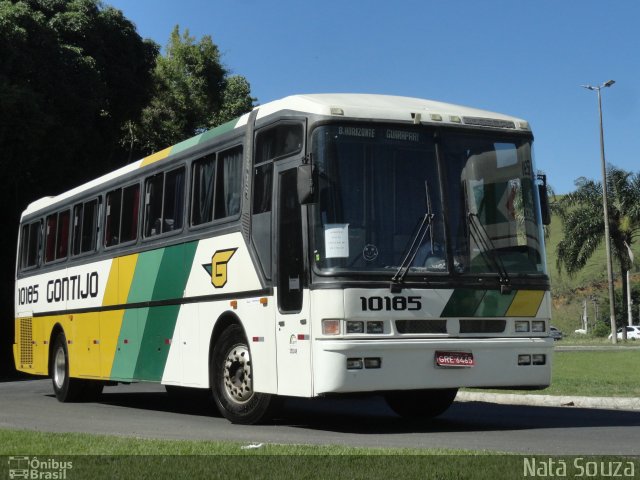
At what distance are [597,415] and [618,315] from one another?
94.3 meters

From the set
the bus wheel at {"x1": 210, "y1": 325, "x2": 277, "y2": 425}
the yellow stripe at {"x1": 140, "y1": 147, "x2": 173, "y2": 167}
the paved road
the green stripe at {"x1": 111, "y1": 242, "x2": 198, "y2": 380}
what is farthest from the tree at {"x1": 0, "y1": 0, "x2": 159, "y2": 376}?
the bus wheel at {"x1": 210, "y1": 325, "x2": 277, "y2": 425}

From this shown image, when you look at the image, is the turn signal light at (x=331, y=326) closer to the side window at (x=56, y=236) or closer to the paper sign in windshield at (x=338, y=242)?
the paper sign in windshield at (x=338, y=242)

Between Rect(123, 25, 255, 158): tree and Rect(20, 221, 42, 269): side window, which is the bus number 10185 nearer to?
Rect(20, 221, 42, 269): side window

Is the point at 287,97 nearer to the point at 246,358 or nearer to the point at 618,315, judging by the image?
the point at 246,358

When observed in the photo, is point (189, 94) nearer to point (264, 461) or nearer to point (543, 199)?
point (543, 199)

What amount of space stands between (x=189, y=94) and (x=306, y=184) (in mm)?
41326

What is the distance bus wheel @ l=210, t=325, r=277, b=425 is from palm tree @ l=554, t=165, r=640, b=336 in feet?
182

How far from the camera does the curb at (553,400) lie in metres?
15.4

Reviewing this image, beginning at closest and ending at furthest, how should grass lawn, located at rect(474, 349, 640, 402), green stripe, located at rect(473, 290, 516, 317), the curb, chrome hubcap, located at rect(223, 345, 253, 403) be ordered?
1. green stripe, located at rect(473, 290, 516, 317)
2. chrome hubcap, located at rect(223, 345, 253, 403)
3. the curb
4. grass lawn, located at rect(474, 349, 640, 402)

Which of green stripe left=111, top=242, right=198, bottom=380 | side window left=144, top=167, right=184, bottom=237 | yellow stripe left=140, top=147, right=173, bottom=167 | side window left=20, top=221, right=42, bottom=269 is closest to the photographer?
green stripe left=111, top=242, right=198, bottom=380

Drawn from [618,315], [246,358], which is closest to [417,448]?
[246,358]

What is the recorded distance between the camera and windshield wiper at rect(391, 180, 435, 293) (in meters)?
11.0

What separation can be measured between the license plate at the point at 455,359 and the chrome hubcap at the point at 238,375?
2.21 meters

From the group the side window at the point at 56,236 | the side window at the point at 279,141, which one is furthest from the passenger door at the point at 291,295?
the side window at the point at 56,236
